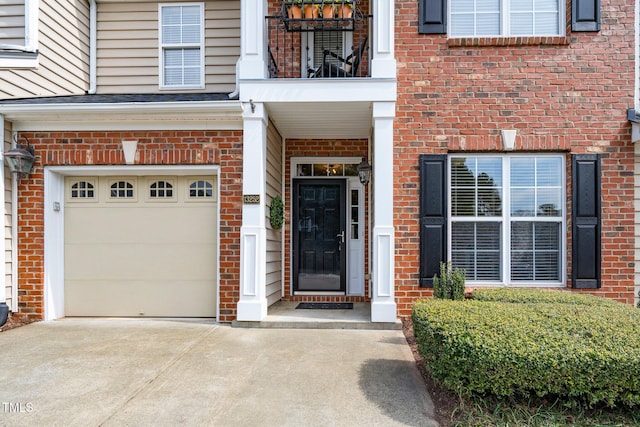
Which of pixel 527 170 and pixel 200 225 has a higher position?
Result: pixel 527 170

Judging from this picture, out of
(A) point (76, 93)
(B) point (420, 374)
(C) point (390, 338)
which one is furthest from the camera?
(A) point (76, 93)

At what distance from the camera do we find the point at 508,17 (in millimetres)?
5809

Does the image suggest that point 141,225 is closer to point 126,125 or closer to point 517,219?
point 126,125

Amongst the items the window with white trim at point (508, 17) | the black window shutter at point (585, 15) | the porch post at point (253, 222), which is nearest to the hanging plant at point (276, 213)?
the porch post at point (253, 222)

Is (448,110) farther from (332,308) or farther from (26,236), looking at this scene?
(26,236)

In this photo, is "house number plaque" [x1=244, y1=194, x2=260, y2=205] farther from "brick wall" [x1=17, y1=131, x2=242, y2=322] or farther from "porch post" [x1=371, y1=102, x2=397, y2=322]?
"porch post" [x1=371, y1=102, x2=397, y2=322]

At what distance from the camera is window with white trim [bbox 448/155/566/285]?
5.76 m

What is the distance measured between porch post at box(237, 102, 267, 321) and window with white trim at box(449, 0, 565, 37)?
2.91m

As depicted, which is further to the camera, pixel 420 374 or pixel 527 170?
pixel 527 170

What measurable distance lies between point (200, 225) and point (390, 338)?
9.86ft

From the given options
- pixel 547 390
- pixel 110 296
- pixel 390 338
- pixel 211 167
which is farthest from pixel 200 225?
pixel 547 390

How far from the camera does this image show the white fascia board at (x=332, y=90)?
5.62 m

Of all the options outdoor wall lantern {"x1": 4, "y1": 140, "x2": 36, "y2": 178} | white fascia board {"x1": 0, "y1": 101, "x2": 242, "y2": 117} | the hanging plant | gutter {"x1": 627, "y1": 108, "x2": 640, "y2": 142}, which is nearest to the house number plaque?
the hanging plant

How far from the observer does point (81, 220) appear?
244 inches
